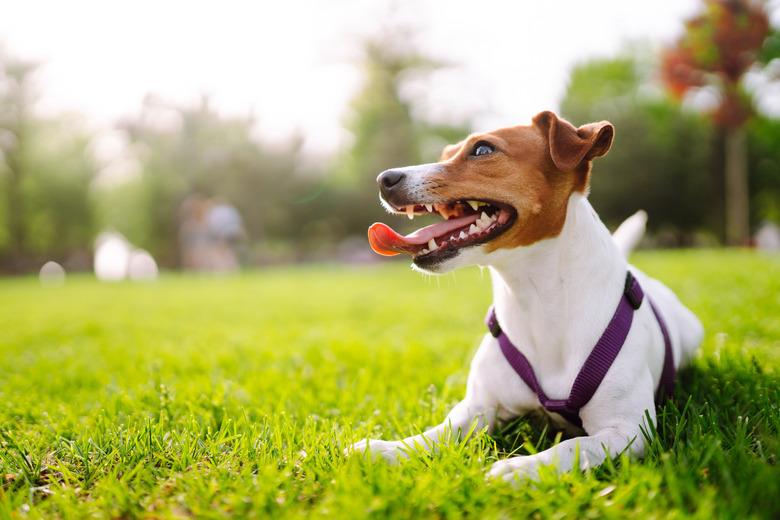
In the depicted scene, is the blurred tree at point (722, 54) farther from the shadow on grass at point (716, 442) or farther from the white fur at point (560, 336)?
the white fur at point (560, 336)

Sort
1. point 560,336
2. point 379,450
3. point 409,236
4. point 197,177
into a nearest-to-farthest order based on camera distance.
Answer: point 379,450 < point 560,336 < point 409,236 < point 197,177

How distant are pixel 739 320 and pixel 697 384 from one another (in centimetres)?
252

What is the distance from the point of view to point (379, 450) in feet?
7.24

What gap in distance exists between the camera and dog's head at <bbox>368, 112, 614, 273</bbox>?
97.5 inches

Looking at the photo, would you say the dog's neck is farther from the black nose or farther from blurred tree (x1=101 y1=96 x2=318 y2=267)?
blurred tree (x1=101 y1=96 x2=318 y2=267)

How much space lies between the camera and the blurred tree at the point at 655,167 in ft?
96.2

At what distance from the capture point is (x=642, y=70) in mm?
36219

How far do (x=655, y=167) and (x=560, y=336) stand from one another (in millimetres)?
30807

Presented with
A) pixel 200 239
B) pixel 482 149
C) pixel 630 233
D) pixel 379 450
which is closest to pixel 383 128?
pixel 200 239

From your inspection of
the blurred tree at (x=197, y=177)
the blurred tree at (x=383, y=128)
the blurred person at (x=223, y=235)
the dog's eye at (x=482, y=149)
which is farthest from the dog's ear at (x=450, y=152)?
the blurred tree at (x=197, y=177)

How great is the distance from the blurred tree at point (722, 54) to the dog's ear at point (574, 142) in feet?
58.0

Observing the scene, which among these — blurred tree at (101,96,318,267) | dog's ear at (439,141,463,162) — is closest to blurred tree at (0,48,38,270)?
blurred tree at (101,96,318,267)

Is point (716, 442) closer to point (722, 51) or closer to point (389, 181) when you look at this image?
point (389, 181)

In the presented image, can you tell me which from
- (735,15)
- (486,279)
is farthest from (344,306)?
(735,15)
